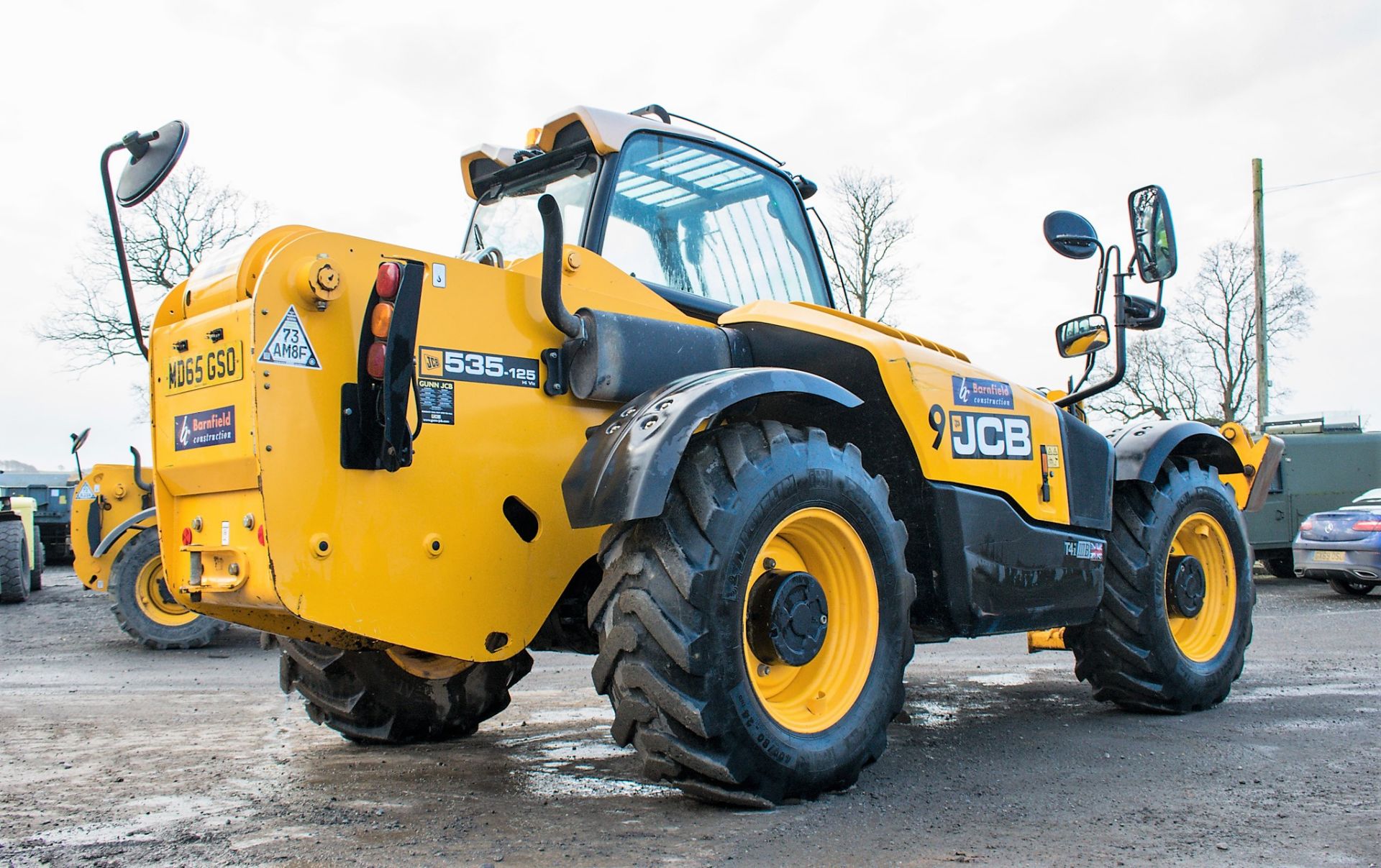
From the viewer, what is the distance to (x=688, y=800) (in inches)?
155

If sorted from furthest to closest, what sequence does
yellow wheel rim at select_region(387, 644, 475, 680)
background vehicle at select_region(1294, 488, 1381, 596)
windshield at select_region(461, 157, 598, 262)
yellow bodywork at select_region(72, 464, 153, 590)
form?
1. background vehicle at select_region(1294, 488, 1381, 596)
2. yellow bodywork at select_region(72, 464, 153, 590)
3. windshield at select_region(461, 157, 598, 262)
4. yellow wheel rim at select_region(387, 644, 475, 680)

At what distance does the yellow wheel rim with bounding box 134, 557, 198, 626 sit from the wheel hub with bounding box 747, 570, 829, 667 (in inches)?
341

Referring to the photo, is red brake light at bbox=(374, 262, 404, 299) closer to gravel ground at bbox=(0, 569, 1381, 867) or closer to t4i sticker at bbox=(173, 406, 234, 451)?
t4i sticker at bbox=(173, 406, 234, 451)

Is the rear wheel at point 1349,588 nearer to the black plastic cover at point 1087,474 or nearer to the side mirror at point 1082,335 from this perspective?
the black plastic cover at point 1087,474

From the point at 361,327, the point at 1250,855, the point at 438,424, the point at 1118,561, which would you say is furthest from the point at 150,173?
the point at 1118,561

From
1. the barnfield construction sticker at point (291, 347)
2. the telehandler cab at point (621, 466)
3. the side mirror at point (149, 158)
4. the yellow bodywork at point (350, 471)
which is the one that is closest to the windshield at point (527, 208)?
the telehandler cab at point (621, 466)

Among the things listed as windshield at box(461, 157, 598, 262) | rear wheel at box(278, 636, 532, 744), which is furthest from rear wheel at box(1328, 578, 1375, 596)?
windshield at box(461, 157, 598, 262)

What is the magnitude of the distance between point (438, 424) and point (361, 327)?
399mm

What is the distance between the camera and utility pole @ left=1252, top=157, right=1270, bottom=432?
22594 mm

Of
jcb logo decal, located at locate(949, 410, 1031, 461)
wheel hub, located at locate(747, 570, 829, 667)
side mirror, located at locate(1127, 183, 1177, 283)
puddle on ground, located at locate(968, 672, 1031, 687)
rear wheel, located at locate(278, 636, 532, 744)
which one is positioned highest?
side mirror, located at locate(1127, 183, 1177, 283)

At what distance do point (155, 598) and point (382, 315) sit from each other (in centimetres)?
877

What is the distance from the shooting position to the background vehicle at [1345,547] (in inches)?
527

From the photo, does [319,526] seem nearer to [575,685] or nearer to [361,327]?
[361,327]

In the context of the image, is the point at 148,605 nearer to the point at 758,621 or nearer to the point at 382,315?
the point at 382,315
